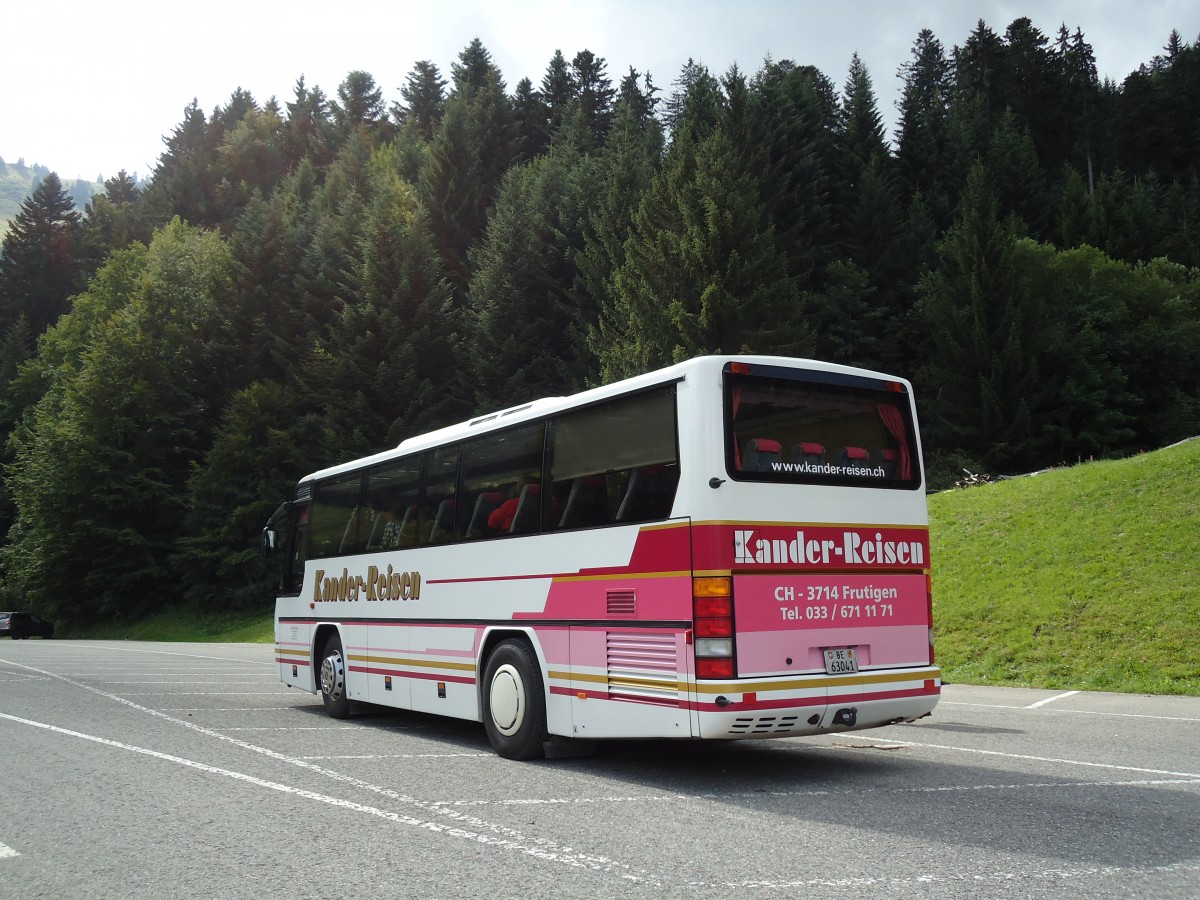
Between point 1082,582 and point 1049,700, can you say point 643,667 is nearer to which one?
point 1049,700

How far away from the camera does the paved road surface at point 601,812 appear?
16.4 ft

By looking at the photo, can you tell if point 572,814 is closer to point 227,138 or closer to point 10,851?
point 10,851

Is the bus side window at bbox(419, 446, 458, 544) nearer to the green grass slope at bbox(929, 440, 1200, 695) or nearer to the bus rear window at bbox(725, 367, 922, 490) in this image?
the bus rear window at bbox(725, 367, 922, 490)

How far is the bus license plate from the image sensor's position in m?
7.73

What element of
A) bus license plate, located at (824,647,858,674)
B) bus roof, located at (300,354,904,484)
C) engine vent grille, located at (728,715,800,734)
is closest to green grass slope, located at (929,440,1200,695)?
bus license plate, located at (824,647,858,674)

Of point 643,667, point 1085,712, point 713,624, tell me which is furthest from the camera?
point 1085,712

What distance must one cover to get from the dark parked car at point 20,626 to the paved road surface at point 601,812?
4141cm

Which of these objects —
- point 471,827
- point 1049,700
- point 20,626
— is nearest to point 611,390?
point 471,827

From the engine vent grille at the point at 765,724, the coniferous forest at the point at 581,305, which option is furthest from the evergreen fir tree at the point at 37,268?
the engine vent grille at the point at 765,724

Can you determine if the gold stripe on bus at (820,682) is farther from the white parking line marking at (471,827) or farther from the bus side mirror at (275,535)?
the bus side mirror at (275,535)

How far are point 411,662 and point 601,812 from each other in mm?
4641

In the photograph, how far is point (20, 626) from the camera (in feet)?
157

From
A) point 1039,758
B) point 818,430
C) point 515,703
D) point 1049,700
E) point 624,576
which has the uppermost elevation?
point 818,430

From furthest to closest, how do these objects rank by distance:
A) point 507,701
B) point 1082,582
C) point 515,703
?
point 1082,582, point 507,701, point 515,703
